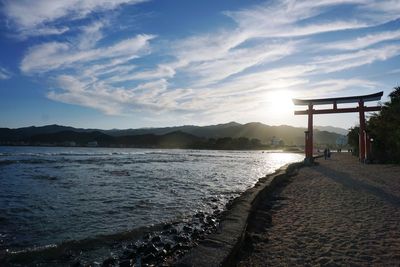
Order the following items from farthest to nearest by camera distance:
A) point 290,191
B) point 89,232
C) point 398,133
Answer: point 398,133 < point 290,191 < point 89,232

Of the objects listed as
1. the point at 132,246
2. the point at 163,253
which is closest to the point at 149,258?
the point at 163,253

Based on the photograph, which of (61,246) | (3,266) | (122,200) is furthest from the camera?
(122,200)

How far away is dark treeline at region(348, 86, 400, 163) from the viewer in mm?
20844

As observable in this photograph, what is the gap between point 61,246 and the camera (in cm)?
593

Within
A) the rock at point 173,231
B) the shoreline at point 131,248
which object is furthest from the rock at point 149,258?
the rock at point 173,231

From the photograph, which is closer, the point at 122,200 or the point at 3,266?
the point at 3,266

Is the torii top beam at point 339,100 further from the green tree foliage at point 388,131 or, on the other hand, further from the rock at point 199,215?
the rock at point 199,215

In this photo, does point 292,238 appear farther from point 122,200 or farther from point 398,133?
point 398,133

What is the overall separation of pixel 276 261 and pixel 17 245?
4.87 m

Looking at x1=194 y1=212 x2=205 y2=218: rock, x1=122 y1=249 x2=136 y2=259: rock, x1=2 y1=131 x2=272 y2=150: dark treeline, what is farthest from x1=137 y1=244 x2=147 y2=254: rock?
x1=2 y1=131 x2=272 y2=150: dark treeline

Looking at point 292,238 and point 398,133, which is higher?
point 398,133

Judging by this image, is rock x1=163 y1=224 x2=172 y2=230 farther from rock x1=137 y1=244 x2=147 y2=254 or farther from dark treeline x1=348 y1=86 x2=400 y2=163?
dark treeline x1=348 y1=86 x2=400 y2=163

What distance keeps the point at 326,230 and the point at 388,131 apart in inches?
793

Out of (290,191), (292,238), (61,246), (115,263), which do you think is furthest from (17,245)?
(290,191)
